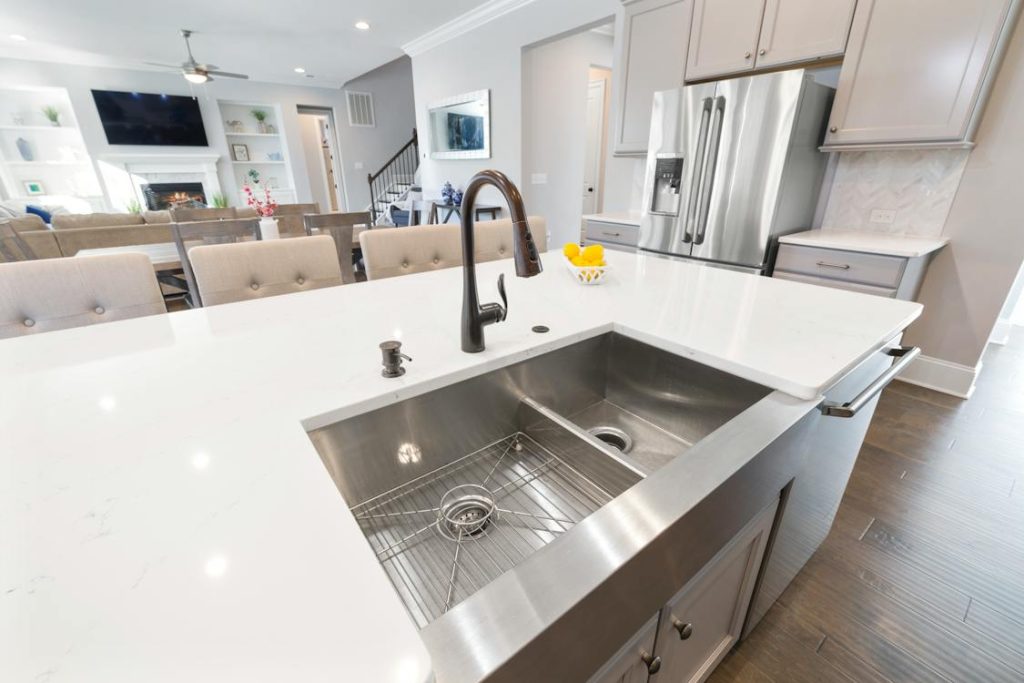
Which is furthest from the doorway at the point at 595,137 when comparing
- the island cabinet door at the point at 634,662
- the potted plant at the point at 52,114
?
the potted plant at the point at 52,114

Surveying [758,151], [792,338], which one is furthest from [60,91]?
[792,338]

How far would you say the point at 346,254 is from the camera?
10.1 feet

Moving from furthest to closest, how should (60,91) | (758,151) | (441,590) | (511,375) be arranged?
1. (60,91)
2. (758,151)
3. (511,375)
4. (441,590)

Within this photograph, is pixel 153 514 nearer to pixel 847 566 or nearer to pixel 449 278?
pixel 449 278

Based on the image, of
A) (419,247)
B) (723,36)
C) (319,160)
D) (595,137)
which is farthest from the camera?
(319,160)

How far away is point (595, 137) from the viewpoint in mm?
6004

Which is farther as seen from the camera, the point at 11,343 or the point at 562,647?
the point at 11,343

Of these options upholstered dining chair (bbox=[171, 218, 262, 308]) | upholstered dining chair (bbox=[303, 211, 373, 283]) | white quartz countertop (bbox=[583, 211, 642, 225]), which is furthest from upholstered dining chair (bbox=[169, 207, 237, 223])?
white quartz countertop (bbox=[583, 211, 642, 225])

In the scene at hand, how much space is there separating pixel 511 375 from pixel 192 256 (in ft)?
3.68

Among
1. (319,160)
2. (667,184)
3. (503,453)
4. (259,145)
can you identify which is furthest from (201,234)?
(319,160)

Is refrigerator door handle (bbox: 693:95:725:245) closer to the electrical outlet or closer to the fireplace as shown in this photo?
the electrical outlet

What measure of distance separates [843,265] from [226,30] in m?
6.30

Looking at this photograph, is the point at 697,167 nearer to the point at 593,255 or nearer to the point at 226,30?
the point at 593,255

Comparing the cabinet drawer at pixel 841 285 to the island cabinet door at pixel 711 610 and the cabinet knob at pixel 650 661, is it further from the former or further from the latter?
the cabinet knob at pixel 650 661
